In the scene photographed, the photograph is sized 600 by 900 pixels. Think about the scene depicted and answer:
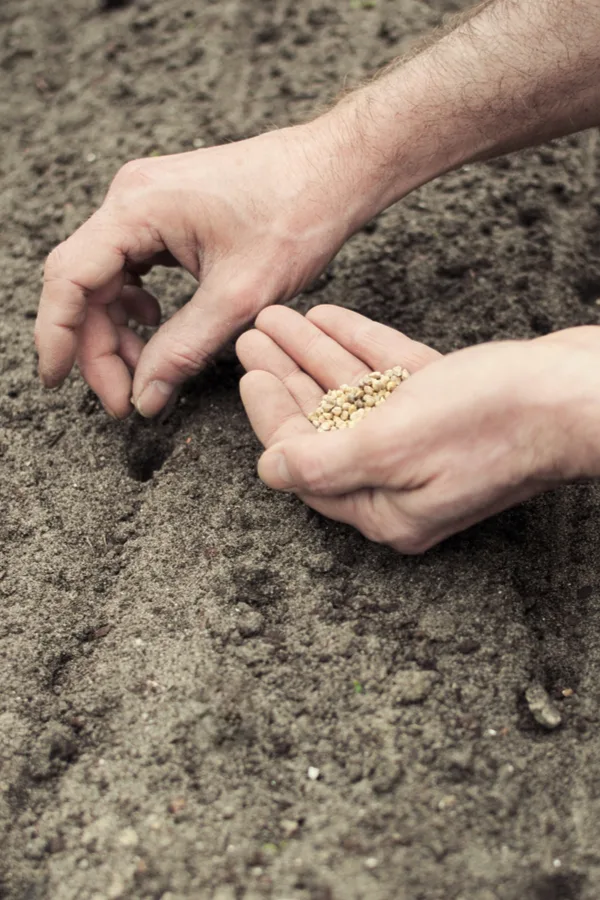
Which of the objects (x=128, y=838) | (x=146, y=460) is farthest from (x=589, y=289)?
(x=128, y=838)

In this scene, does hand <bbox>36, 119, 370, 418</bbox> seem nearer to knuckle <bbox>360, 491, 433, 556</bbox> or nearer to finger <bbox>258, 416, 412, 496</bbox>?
finger <bbox>258, 416, 412, 496</bbox>

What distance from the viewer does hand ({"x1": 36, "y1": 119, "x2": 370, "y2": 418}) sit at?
63.6 inches

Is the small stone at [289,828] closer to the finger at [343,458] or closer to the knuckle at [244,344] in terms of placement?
the finger at [343,458]

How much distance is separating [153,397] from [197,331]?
0.53 feet

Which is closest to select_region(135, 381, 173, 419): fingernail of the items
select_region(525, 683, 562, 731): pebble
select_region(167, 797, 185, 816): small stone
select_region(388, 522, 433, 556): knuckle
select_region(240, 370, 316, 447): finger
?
select_region(240, 370, 316, 447): finger

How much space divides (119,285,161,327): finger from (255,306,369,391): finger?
1.14ft

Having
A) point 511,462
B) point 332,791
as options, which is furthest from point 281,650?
point 511,462

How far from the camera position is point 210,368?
1907 mm

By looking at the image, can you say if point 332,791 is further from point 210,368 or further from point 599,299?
point 599,299

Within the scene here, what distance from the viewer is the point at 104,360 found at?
173 cm

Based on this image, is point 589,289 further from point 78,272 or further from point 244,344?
point 78,272

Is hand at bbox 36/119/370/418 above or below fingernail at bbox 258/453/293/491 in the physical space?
above

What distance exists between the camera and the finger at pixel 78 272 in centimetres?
159

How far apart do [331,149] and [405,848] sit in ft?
4.25
